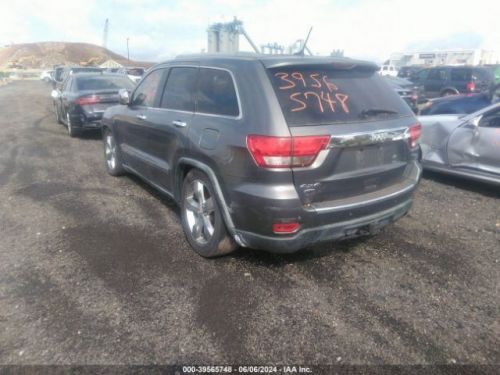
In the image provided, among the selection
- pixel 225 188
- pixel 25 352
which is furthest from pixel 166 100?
pixel 25 352

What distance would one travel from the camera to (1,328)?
267 cm

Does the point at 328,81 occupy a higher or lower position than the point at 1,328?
higher

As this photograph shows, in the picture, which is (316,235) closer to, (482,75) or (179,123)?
(179,123)

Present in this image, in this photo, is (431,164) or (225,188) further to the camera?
(431,164)

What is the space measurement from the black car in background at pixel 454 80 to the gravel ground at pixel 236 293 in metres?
14.7

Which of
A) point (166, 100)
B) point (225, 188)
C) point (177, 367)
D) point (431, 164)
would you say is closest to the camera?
point (177, 367)

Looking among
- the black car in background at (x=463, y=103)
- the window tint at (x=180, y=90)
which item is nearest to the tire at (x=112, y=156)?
the window tint at (x=180, y=90)

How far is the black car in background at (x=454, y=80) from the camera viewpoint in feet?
56.1

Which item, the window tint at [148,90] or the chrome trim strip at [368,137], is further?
the window tint at [148,90]

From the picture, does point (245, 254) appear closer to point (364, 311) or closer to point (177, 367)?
point (364, 311)

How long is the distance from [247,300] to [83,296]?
1.27 metres

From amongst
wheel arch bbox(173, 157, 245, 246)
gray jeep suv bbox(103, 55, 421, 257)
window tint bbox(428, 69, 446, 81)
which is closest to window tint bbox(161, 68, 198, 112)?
gray jeep suv bbox(103, 55, 421, 257)

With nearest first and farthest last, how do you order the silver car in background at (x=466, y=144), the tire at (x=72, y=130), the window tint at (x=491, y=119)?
the silver car in background at (x=466, y=144) → the window tint at (x=491, y=119) → the tire at (x=72, y=130)

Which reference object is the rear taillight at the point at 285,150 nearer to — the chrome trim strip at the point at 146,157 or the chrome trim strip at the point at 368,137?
the chrome trim strip at the point at 368,137
